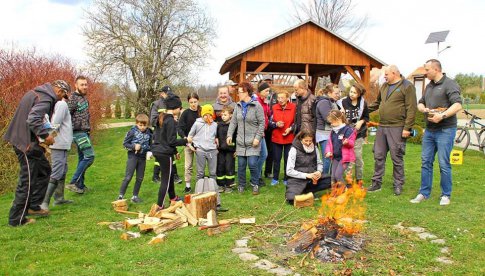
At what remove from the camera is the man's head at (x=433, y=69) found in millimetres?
5891

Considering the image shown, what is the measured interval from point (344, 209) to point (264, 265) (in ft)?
6.85

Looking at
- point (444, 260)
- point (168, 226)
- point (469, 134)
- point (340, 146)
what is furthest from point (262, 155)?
point (469, 134)

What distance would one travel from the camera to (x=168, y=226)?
5.15m

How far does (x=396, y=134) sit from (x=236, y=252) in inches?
142

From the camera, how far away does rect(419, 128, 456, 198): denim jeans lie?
5.92m

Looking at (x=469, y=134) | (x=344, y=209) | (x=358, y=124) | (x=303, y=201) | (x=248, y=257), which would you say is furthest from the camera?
(x=469, y=134)

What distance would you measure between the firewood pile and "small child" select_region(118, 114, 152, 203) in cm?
101

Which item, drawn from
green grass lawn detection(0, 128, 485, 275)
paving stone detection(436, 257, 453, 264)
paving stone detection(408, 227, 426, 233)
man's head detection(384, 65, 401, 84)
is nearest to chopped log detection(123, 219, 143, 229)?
green grass lawn detection(0, 128, 485, 275)

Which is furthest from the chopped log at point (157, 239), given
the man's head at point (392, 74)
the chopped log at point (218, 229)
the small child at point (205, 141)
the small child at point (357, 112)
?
the man's head at point (392, 74)

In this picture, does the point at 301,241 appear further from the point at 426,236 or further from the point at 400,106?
the point at 400,106

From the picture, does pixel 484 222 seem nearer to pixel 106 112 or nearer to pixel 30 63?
pixel 30 63

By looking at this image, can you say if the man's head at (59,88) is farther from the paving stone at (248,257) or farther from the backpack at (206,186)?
the paving stone at (248,257)

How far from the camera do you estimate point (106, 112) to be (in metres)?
20.4

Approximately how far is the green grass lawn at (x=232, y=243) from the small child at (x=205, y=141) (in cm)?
61
